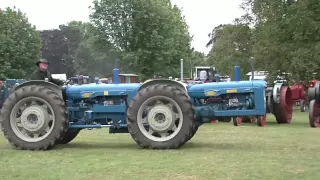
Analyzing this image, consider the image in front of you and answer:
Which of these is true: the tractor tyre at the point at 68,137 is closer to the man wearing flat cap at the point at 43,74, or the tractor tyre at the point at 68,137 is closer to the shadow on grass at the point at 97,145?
the shadow on grass at the point at 97,145

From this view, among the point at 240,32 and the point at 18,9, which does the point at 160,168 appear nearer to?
the point at 240,32

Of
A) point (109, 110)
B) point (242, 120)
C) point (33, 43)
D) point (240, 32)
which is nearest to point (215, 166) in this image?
point (109, 110)

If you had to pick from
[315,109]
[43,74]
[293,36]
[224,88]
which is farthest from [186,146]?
[293,36]

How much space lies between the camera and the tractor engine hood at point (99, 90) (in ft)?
32.8

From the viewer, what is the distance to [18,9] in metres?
50.0

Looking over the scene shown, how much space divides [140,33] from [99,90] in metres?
37.8

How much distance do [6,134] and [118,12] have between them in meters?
40.2

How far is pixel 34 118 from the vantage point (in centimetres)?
963

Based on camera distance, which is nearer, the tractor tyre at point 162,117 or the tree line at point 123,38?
the tractor tyre at point 162,117

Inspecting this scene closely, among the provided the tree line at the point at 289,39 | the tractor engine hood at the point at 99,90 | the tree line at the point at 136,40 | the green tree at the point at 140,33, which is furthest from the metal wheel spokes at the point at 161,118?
the green tree at the point at 140,33

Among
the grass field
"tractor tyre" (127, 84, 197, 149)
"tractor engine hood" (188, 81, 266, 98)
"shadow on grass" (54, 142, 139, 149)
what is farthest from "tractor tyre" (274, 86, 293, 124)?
"tractor tyre" (127, 84, 197, 149)

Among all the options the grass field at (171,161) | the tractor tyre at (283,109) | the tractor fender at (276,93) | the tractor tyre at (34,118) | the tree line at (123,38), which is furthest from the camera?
the tree line at (123,38)

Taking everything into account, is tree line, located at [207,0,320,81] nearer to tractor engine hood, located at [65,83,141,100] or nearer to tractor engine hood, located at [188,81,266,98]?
tractor engine hood, located at [188,81,266,98]

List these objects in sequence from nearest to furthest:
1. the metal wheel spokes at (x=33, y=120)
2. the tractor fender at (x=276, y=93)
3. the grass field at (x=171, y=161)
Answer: the grass field at (x=171, y=161) → the metal wheel spokes at (x=33, y=120) → the tractor fender at (x=276, y=93)
